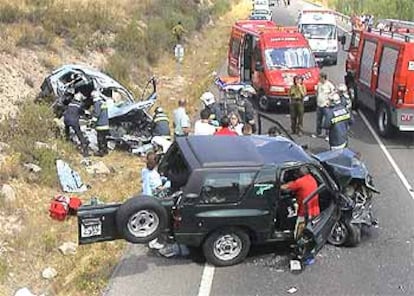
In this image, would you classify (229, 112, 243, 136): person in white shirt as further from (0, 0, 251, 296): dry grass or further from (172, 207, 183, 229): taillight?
(172, 207, 183, 229): taillight

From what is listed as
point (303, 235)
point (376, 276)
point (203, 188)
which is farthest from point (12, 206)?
point (376, 276)

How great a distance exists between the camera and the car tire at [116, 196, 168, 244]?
9.45 meters

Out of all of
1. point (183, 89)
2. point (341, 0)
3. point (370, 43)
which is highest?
point (370, 43)

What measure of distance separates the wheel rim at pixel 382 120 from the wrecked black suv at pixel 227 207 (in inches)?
286

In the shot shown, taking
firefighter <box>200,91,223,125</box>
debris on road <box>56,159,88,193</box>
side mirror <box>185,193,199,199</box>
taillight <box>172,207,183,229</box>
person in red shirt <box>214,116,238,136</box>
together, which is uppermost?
side mirror <box>185,193,199,199</box>

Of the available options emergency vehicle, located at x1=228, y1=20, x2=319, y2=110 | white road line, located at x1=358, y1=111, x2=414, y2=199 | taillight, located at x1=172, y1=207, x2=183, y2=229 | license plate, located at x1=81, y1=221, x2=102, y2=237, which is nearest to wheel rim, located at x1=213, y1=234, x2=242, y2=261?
taillight, located at x1=172, y1=207, x2=183, y2=229

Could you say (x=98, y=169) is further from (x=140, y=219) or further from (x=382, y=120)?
(x=382, y=120)

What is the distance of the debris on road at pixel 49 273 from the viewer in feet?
34.0

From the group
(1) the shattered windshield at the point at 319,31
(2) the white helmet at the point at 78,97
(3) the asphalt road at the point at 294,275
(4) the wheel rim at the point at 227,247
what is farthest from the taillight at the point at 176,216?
(1) the shattered windshield at the point at 319,31

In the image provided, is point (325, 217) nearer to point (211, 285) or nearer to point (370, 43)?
point (211, 285)

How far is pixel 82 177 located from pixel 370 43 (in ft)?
30.3

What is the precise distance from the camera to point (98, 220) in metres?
9.49

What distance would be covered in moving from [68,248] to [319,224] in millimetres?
4042

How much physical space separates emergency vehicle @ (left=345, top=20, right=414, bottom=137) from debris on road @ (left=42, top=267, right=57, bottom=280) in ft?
31.5
